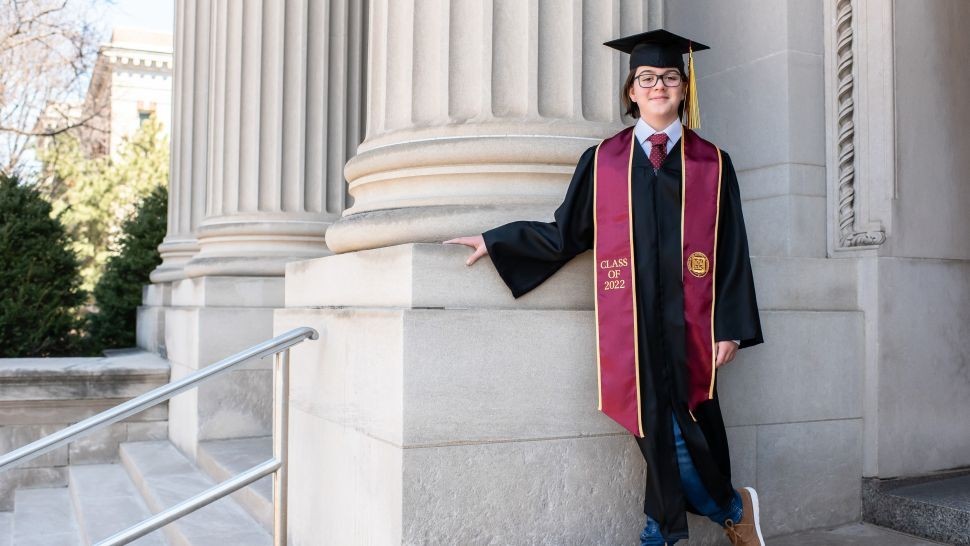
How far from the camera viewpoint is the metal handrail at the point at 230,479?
3.52 m

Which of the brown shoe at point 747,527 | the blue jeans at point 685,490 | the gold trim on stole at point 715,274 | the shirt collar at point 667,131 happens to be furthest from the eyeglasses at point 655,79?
the brown shoe at point 747,527

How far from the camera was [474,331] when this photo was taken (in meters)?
3.46

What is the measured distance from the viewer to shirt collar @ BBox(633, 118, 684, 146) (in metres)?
3.55

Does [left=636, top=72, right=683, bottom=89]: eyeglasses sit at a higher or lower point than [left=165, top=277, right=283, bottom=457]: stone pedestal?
higher

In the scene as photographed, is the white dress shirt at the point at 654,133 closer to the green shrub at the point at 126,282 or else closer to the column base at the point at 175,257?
the column base at the point at 175,257

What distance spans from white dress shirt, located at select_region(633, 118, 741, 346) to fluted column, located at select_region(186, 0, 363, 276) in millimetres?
4227

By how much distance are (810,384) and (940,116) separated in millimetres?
1742

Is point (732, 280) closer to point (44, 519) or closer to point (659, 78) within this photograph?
point (659, 78)

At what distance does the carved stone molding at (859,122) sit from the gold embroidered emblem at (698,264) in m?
1.62

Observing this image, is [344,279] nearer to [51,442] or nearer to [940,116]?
[51,442]

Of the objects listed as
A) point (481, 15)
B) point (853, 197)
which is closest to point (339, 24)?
point (481, 15)

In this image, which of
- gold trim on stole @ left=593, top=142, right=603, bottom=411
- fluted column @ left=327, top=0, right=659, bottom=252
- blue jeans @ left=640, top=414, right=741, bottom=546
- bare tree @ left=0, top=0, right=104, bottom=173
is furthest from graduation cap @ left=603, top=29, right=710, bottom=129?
bare tree @ left=0, top=0, right=104, bottom=173

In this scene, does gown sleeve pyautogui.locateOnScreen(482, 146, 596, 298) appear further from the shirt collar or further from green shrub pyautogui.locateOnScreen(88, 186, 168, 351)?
green shrub pyautogui.locateOnScreen(88, 186, 168, 351)

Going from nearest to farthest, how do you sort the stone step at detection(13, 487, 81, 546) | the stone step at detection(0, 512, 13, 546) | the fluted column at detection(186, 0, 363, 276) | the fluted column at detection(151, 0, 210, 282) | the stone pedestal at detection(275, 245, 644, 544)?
1. the stone pedestal at detection(275, 245, 644, 544)
2. the stone step at detection(13, 487, 81, 546)
3. the stone step at detection(0, 512, 13, 546)
4. the fluted column at detection(186, 0, 363, 276)
5. the fluted column at detection(151, 0, 210, 282)
